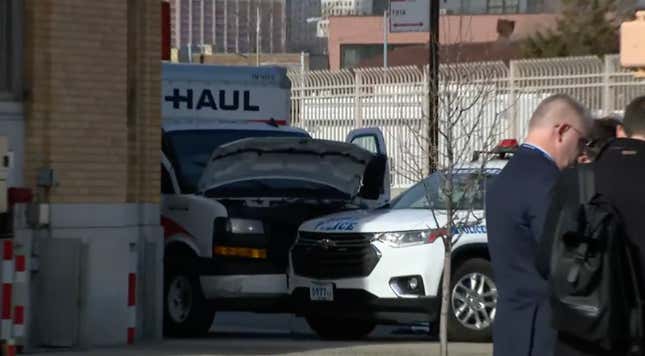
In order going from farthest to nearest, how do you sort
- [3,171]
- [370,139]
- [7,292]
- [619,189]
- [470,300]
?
1. [370,139]
2. [470,300]
3. [7,292]
4. [3,171]
5. [619,189]

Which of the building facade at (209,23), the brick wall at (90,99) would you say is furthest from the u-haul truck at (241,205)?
the building facade at (209,23)

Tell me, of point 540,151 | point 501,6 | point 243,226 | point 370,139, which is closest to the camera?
point 540,151

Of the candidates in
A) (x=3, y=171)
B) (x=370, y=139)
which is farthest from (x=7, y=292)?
(x=370, y=139)

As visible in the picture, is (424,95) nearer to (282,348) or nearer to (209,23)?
(282,348)

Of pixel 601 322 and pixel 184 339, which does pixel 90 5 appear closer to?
pixel 184 339

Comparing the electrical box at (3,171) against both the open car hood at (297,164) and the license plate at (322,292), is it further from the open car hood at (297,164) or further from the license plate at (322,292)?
the open car hood at (297,164)

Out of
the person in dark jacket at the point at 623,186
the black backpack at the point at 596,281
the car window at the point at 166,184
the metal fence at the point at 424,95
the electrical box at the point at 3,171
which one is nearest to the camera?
the black backpack at the point at 596,281

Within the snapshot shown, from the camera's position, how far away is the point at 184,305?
15719mm

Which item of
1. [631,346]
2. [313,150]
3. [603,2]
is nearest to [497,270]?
[631,346]

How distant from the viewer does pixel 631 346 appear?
5.56 metres

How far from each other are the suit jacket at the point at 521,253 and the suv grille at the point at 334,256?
7871mm

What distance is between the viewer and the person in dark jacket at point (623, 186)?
5.71m

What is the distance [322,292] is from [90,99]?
9.40 feet

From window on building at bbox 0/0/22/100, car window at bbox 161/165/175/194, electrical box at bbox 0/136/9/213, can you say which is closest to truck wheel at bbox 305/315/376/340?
car window at bbox 161/165/175/194
